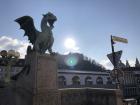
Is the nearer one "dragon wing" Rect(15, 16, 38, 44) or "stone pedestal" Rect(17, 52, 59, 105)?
"stone pedestal" Rect(17, 52, 59, 105)

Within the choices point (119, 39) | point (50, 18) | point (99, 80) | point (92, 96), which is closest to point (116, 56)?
point (119, 39)

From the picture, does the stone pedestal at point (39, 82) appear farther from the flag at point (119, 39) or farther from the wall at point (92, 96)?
the flag at point (119, 39)

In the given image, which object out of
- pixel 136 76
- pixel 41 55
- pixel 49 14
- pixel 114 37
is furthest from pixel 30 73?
pixel 136 76

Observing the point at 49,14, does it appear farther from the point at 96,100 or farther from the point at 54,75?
the point at 96,100

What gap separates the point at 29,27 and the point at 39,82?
236cm

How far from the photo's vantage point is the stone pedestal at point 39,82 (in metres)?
6.61

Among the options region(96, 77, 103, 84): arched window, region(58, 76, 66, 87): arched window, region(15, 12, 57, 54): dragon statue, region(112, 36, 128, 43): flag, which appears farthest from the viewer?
region(96, 77, 103, 84): arched window

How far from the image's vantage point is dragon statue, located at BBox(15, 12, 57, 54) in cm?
764

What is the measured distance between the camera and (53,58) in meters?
7.49

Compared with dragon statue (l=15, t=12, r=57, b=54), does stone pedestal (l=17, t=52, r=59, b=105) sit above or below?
Result: below

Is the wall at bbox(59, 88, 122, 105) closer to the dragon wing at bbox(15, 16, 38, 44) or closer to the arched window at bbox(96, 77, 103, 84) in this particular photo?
the dragon wing at bbox(15, 16, 38, 44)

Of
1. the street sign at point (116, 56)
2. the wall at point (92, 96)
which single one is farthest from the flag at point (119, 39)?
the wall at point (92, 96)

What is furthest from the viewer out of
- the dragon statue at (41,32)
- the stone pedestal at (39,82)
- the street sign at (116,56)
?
the street sign at (116,56)

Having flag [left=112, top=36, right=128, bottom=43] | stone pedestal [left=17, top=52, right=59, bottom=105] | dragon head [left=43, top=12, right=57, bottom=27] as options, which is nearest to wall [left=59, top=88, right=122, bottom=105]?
stone pedestal [left=17, top=52, right=59, bottom=105]
